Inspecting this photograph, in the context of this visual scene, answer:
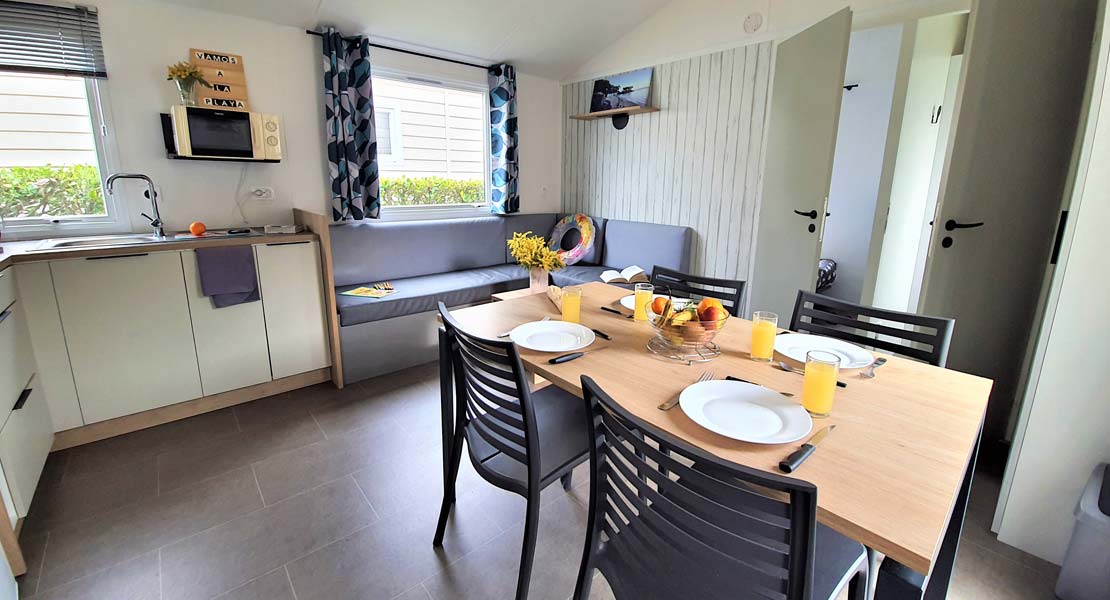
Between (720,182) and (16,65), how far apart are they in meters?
3.93

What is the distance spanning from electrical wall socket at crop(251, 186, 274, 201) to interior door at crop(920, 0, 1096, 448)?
3.71 metres

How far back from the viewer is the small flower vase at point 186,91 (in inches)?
99.8

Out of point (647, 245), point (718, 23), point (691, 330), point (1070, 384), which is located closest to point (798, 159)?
point (718, 23)

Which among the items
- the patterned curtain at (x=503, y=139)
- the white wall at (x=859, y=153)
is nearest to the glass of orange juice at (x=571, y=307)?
the patterned curtain at (x=503, y=139)

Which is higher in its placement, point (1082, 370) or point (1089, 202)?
point (1089, 202)

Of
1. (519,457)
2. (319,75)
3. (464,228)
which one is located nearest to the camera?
(519,457)

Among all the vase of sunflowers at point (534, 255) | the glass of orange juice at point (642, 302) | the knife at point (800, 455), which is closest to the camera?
the knife at point (800, 455)

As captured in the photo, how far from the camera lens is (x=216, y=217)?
291 cm

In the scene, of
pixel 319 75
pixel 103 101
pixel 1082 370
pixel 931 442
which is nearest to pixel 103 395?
pixel 103 101

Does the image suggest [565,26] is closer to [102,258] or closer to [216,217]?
[216,217]

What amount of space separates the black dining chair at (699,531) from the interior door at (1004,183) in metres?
1.81

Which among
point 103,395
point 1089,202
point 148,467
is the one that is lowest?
point 148,467

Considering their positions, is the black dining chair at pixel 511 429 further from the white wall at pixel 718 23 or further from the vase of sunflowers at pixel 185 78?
the white wall at pixel 718 23

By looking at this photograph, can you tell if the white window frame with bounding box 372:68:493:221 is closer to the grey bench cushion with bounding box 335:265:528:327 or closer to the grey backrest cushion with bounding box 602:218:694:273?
the grey bench cushion with bounding box 335:265:528:327
